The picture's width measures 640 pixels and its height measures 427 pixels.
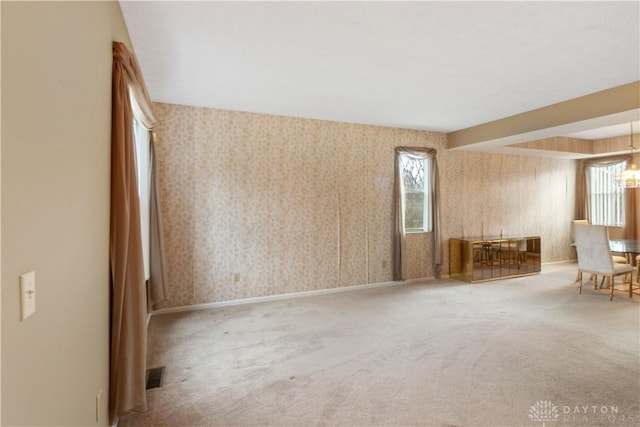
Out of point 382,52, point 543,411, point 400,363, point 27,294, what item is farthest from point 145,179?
point 543,411

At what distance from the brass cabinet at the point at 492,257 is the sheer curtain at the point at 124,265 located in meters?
5.10

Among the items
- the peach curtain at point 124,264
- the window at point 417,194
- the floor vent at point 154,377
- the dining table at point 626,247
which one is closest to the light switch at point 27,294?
the peach curtain at point 124,264

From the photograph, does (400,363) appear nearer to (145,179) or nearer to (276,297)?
(276,297)

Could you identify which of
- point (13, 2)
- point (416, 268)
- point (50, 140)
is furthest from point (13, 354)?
point (416, 268)

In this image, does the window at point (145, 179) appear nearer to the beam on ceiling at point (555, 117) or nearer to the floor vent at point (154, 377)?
the floor vent at point (154, 377)

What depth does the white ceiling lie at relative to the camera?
2109mm

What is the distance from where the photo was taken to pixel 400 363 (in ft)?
8.80

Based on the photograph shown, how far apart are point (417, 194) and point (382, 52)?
3.41 m

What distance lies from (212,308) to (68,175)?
327 centimetres

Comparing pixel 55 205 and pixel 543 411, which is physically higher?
pixel 55 205

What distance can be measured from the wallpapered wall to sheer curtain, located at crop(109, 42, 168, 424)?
6.81 ft

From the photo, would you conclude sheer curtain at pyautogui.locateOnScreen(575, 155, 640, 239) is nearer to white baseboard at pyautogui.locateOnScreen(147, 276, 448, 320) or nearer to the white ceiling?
the white ceiling

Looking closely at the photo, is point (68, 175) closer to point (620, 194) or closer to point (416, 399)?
point (416, 399)

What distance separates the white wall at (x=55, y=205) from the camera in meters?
0.81
